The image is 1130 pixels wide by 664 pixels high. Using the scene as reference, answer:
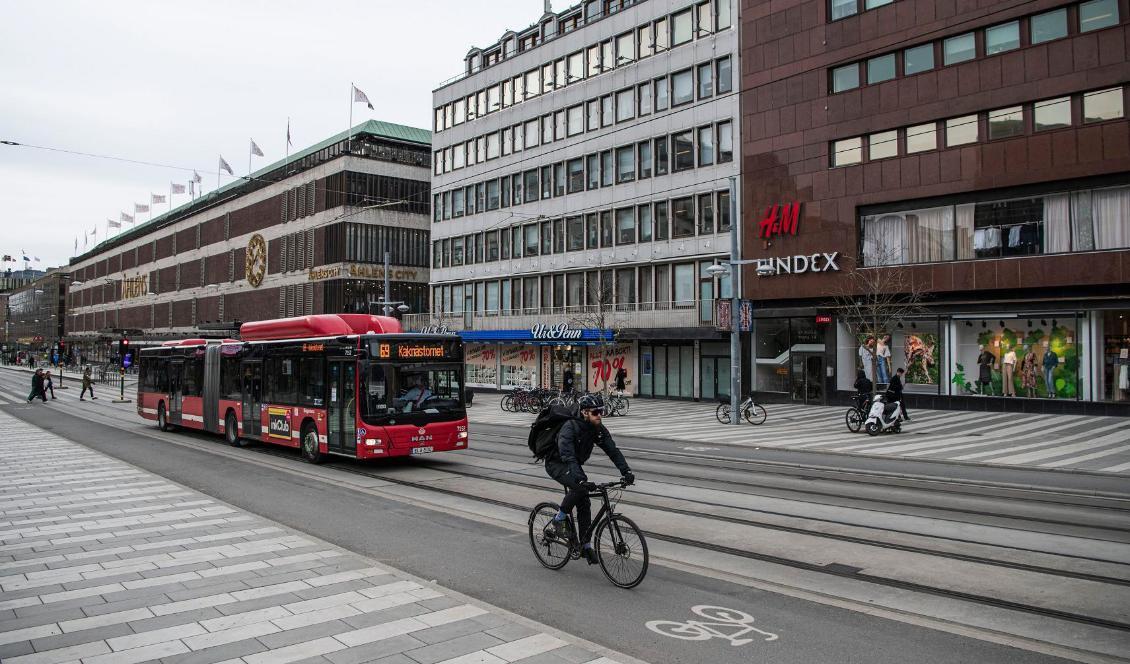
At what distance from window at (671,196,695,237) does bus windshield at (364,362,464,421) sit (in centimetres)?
2481

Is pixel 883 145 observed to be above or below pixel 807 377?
above

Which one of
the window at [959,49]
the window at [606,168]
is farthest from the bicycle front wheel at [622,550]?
the window at [606,168]

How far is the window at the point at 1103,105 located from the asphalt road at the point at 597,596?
25977mm

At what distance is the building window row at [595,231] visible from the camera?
38438 mm

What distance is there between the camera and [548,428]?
24.9 feet

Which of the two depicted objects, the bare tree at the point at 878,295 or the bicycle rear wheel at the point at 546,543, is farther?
the bare tree at the point at 878,295

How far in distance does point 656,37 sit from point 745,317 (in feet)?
65.7

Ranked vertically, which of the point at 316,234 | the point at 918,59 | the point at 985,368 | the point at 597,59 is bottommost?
the point at 985,368

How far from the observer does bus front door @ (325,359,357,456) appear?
15.6 m

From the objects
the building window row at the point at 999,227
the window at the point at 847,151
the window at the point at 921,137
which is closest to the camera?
the building window row at the point at 999,227

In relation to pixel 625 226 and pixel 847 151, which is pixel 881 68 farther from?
pixel 625 226

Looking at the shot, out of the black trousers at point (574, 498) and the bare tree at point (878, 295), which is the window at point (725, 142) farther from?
the black trousers at point (574, 498)

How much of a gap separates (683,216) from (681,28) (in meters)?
9.46

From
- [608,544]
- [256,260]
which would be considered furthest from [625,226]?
[256,260]
